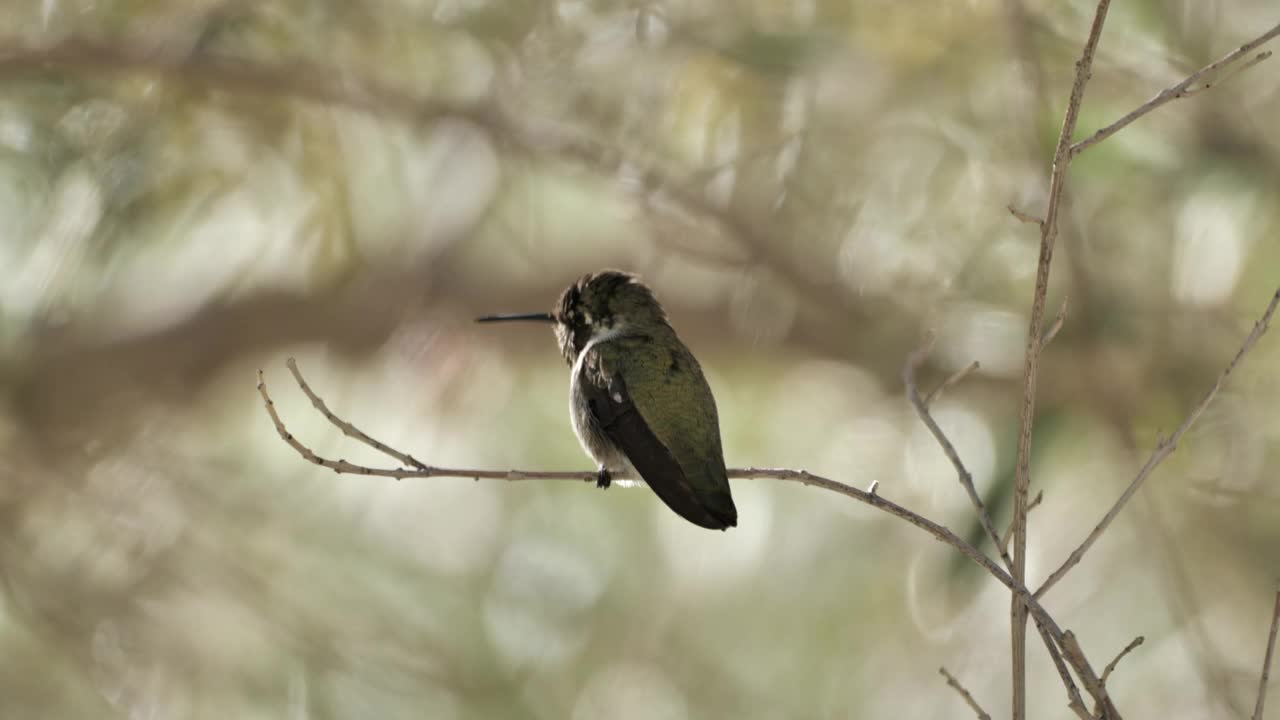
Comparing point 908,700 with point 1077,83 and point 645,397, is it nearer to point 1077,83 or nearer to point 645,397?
point 645,397

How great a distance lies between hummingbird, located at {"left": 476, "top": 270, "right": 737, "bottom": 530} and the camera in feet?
9.87

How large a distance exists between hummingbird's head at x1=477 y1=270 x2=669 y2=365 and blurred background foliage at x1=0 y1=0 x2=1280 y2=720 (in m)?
1.43

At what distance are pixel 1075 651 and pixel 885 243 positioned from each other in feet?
12.6

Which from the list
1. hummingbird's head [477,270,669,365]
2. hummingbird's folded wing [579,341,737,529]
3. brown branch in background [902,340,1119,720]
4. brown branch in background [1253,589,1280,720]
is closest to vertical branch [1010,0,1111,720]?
brown branch in background [902,340,1119,720]

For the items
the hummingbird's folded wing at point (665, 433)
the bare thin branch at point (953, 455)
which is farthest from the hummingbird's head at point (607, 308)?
the bare thin branch at point (953, 455)

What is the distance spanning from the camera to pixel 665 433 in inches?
125

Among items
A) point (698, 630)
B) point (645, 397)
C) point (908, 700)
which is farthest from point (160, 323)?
point (908, 700)

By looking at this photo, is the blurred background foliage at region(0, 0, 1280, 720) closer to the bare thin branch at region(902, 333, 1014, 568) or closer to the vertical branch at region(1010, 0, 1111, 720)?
the bare thin branch at region(902, 333, 1014, 568)

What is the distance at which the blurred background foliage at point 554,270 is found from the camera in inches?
198

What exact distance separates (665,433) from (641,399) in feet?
0.48

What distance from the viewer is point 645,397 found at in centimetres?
330

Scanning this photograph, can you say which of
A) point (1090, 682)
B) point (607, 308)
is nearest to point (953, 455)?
point (1090, 682)

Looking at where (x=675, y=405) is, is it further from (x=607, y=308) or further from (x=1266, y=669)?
(x=1266, y=669)

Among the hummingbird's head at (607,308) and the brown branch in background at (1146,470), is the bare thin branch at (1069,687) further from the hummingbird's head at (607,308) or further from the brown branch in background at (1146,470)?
the hummingbird's head at (607,308)
